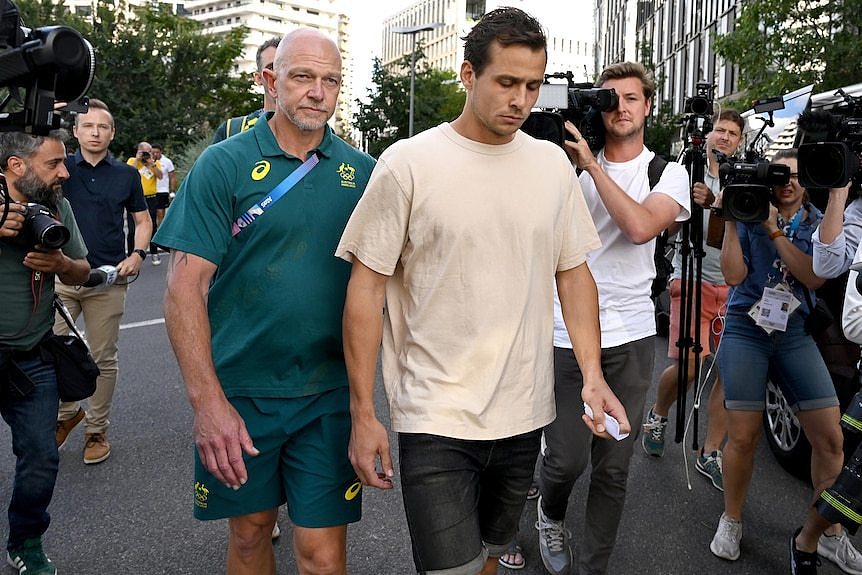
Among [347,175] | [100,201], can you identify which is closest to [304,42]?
[347,175]

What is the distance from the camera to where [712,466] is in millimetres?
4887

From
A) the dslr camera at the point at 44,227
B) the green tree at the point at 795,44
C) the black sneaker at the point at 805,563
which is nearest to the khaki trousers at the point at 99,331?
the dslr camera at the point at 44,227

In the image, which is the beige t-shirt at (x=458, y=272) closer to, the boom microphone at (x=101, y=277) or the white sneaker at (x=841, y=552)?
the white sneaker at (x=841, y=552)

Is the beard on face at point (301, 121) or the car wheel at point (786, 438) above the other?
the beard on face at point (301, 121)

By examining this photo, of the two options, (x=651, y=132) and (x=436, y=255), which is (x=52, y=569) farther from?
(x=651, y=132)

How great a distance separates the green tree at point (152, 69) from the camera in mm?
33188

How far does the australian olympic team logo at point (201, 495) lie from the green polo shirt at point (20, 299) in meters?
1.28

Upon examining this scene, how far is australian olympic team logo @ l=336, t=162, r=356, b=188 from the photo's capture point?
2.84m

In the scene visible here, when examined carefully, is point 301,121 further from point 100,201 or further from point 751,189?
point 100,201

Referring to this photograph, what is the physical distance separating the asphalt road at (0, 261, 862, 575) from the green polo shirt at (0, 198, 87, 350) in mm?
1024

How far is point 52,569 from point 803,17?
48.7ft

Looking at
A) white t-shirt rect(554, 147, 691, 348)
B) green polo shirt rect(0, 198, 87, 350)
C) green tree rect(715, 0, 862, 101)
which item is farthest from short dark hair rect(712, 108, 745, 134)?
green tree rect(715, 0, 862, 101)

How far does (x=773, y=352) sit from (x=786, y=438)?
1389 mm

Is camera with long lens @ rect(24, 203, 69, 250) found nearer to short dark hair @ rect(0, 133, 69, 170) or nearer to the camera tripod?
short dark hair @ rect(0, 133, 69, 170)
